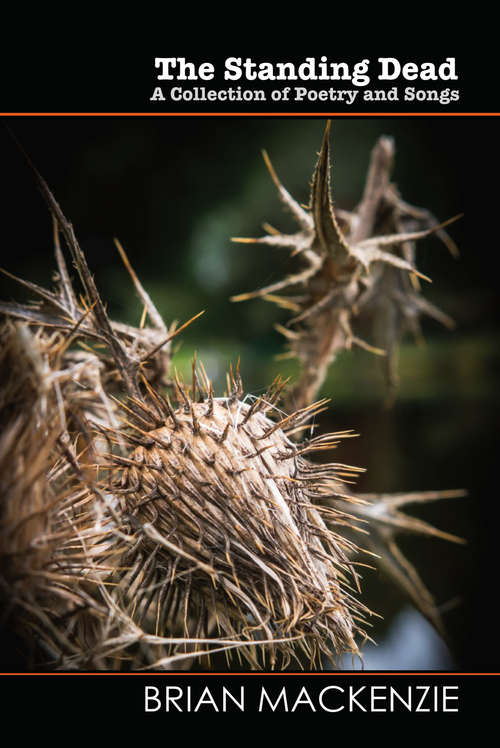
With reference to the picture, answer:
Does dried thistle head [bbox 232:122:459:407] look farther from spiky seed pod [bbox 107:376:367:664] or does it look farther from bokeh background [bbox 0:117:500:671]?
spiky seed pod [bbox 107:376:367:664]

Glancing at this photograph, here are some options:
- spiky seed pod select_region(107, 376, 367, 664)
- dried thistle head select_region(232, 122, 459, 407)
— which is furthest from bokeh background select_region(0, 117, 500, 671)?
spiky seed pod select_region(107, 376, 367, 664)

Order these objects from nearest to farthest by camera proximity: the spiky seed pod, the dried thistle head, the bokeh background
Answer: the spiky seed pod < the dried thistle head < the bokeh background

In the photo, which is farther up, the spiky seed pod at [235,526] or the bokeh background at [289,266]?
the bokeh background at [289,266]

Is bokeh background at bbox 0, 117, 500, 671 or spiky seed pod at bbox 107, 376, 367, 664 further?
bokeh background at bbox 0, 117, 500, 671

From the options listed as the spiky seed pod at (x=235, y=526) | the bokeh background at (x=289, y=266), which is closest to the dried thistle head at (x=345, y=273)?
the bokeh background at (x=289, y=266)

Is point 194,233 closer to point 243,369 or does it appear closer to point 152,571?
point 243,369

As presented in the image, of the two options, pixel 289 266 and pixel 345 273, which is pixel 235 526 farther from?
pixel 289 266

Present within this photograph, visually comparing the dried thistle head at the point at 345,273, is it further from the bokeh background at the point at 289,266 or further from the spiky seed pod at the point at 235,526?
the spiky seed pod at the point at 235,526

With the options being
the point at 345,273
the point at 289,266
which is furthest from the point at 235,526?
the point at 289,266

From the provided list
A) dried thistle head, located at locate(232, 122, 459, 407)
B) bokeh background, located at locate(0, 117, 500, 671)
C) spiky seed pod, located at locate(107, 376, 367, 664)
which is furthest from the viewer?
bokeh background, located at locate(0, 117, 500, 671)
